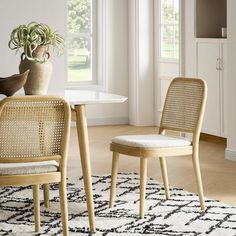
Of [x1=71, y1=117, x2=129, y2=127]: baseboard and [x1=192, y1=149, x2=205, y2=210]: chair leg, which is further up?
[x1=192, y1=149, x2=205, y2=210]: chair leg

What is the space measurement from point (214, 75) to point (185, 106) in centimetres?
298

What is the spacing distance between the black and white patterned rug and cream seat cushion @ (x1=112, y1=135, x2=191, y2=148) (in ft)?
1.49

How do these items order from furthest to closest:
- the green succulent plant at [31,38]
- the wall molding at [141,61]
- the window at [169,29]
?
the wall molding at [141,61], the window at [169,29], the green succulent plant at [31,38]

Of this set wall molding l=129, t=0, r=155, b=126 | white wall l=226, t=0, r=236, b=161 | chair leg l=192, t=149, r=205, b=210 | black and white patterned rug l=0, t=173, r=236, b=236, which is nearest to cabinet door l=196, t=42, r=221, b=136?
white wall l=226, t=0, r=236, b=161

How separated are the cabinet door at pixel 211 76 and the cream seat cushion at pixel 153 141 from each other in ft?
9.95

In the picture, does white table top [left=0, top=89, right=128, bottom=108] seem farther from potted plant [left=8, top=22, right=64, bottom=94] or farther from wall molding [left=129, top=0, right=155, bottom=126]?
wall molding [left=129, top=0, right=155, bottom=126]

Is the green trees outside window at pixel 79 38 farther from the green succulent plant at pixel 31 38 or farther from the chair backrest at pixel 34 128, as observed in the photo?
the chair backrest at pixel 34 128

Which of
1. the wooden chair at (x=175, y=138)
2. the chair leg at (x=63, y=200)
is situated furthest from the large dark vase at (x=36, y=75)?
the chair leg at (x=63, y=200)

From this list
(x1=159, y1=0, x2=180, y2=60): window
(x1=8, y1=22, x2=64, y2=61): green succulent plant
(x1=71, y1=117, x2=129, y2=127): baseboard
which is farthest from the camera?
(x1=71, y1=117, x2=129, y2=127): baseboard

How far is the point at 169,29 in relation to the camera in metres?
9.14

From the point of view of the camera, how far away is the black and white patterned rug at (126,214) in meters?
4.44

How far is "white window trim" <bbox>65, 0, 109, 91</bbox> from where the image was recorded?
9586 mm

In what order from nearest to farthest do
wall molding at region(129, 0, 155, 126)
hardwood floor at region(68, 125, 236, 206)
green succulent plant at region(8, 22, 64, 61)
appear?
green succulent plant at region(8, 22, 64, 61) → hardwood floor at region(68, 125, 236, 206) → wall molding at region(129, 0, 155, 126)

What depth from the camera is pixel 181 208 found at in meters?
4.98
